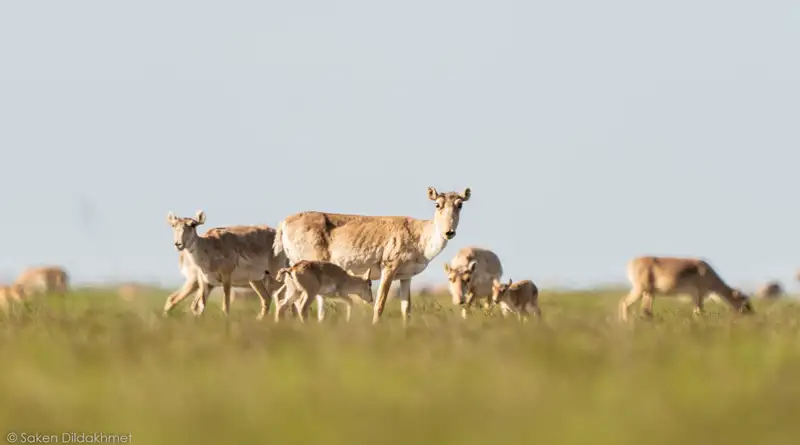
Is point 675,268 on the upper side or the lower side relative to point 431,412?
lower

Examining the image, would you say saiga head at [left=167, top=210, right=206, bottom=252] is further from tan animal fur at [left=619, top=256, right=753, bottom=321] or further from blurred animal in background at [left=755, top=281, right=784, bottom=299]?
blurred animal in background at [left=755, top=281, right=784, bottom=299]

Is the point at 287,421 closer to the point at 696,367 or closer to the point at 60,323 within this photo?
the point at 696,367

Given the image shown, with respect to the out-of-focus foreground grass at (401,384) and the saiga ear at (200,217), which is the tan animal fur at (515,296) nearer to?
the saiga ear at (200,217)

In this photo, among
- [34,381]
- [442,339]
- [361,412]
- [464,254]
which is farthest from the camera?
[464,254]

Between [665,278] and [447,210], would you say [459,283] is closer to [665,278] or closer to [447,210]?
[447,210]

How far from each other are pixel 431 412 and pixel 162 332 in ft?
15.9

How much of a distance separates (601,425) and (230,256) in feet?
55.4

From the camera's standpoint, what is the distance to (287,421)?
26.5 ft

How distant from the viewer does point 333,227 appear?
24.3 meters

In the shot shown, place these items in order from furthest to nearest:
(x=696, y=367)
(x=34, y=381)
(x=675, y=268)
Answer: (x=675, y=268) → (x=696, y=367) → (x=34, y=381)

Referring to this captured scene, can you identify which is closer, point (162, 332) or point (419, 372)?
point (419, 372)

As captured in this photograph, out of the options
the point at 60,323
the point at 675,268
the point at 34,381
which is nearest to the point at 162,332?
the point at 60,323

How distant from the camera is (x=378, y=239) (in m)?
23.6

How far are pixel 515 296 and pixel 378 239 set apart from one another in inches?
110
